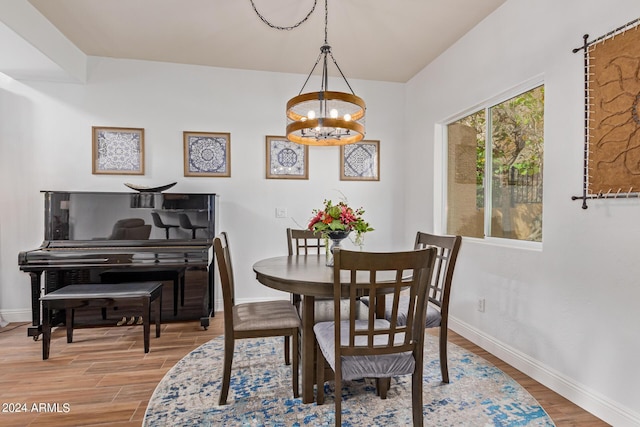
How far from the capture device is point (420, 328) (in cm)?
161

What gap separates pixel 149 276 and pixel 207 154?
1.37m

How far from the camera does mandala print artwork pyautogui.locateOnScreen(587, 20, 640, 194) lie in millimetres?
1712

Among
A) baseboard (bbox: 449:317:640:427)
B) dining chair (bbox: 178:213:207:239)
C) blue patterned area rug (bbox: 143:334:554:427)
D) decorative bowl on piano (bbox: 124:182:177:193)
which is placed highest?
decorative bowl on piano (bbox: 124:182:177:193)

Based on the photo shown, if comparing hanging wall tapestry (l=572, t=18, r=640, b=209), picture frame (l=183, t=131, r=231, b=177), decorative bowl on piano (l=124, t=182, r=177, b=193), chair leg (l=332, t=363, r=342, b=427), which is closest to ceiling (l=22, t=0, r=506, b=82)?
picture frame (l=183, t=131, r=231, b=177)

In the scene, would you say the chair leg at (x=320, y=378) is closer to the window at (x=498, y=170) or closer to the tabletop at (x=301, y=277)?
the tabletop at (x=301, y=277)

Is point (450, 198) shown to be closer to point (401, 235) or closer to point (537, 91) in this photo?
point (401, 235)

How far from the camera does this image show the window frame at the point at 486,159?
245cm

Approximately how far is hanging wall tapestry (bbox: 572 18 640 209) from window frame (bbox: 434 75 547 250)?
33cm

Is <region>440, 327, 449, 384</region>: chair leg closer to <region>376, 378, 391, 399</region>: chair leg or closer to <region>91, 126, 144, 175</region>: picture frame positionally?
<region>376, 378, 391, 399</region>: chair leg

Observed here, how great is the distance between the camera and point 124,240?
3164 mm

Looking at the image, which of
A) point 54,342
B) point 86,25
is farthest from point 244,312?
point 86,25

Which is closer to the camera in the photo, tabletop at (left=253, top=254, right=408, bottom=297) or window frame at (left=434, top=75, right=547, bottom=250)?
tabletop at (left=253, top=254, right=408, bottom=297)

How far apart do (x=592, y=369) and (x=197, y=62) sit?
407cm

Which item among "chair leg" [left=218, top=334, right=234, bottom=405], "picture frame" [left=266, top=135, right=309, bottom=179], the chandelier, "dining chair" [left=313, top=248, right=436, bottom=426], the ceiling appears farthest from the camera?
"picture frame" [left=266, top=135, right=309, bottom=179]
